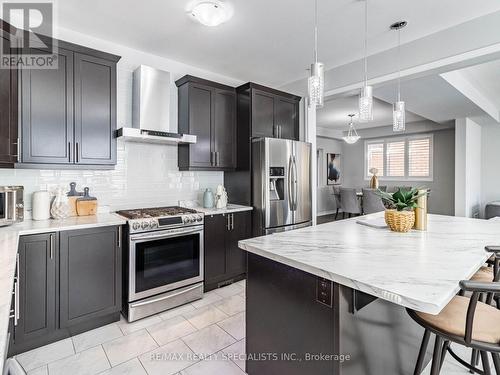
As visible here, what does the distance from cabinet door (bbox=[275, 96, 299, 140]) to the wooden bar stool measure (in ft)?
9.75

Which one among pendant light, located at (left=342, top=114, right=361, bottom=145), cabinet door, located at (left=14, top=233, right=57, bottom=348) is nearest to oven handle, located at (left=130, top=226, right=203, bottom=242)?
cabinet door, located at (left=14, top=233, right=57, bottom=348)

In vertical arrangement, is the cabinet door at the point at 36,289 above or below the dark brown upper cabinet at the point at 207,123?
below

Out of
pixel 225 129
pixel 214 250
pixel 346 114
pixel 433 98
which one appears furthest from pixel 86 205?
pixel 346 114

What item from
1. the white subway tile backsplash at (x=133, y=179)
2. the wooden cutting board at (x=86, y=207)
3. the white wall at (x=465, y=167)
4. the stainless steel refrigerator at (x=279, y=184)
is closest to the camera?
the white subway tile backsplash at (x=133, y=179)

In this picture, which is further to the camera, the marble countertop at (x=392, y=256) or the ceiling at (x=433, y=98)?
the ceiling at (x=433, y=98)

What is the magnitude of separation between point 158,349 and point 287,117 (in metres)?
3.25

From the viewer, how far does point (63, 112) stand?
2461mm

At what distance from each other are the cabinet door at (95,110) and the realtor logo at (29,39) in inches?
9.1

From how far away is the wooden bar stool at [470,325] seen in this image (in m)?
1.09

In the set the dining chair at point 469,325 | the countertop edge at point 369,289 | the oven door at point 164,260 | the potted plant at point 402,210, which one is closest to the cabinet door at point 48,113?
the oven door at point 164,260

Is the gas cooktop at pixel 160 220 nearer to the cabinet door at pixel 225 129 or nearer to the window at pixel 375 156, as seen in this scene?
the cabinet door at pixel 225 129

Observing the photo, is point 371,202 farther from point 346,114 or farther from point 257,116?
point 257,116

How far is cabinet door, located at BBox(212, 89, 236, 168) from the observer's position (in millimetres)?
3539

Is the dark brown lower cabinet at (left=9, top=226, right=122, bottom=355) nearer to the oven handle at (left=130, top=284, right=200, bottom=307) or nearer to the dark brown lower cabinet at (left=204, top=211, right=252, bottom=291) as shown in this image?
the oven handle at (left=130, top=284, right=200, bottom=307)
